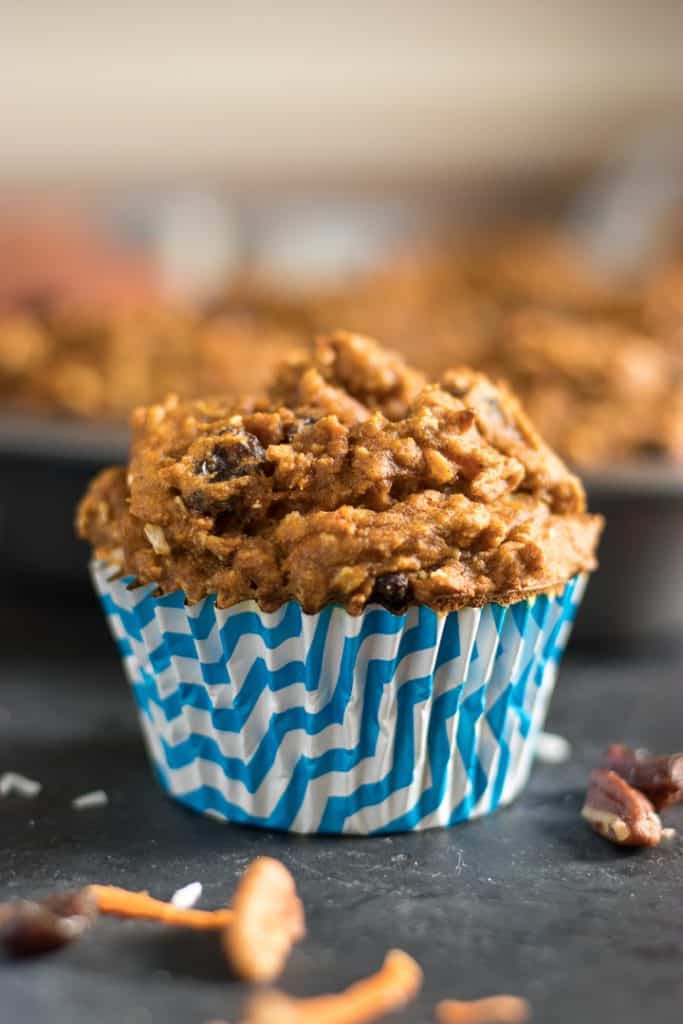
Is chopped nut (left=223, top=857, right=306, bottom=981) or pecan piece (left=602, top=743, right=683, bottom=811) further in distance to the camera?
pecan piece (left=602, top=743, right=683, bottom=811)

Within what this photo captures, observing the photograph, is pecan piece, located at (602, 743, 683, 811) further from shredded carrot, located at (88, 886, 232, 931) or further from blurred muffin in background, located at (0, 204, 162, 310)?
blurred muffin in background, located at (0, 204, 162, 310)

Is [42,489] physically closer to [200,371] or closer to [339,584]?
[200,371]

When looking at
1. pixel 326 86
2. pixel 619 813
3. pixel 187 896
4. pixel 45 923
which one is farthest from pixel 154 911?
pixel 326 86

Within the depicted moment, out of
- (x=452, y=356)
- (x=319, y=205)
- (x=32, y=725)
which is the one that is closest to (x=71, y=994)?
(x=32, y=725)

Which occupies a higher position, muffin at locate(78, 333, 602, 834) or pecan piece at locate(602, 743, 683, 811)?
muffin at locate(78, 333, 602, 834)

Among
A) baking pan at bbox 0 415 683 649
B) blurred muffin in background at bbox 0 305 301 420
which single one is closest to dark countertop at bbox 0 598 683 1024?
baking pan at bbox 0 415 683 649

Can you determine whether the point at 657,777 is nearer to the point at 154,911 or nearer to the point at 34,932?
the point at 154,911

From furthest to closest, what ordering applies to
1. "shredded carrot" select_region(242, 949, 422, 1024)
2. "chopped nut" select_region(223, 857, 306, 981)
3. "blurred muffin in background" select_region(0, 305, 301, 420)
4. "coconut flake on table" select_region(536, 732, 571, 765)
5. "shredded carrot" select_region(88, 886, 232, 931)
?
"blurred muffin in background" select_region(0, 305, 301, 420) < "coconut flake on table" select_region(536, 732, 571, 765) < "shredded carrot" select_region(88, 886, 232, 931) < "chopped nut" select_region(223, 857, 306, 981) < "shredded carrot" select_region(242, 949, 422, 1024)

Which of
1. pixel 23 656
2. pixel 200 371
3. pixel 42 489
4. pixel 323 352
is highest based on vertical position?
pixel 323 352
